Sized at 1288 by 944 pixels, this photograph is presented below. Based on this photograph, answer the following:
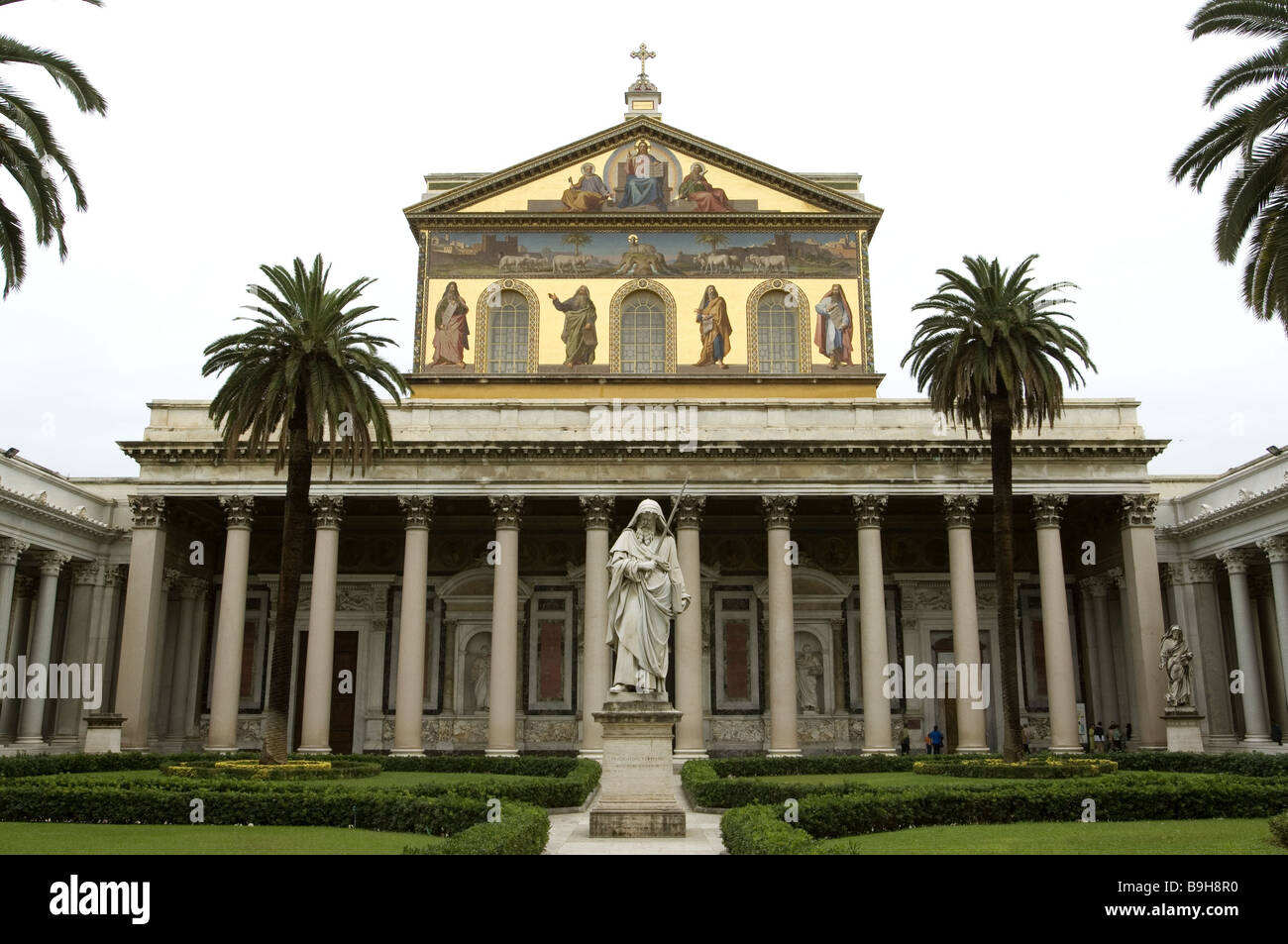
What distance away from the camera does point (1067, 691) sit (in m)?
31.8

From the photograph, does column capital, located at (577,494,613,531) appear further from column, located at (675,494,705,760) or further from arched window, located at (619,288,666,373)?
arched window, located at (619,288,666,373)

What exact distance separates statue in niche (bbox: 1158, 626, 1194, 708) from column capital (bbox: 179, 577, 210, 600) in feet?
105

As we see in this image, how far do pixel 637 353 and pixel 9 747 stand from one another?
2404cm

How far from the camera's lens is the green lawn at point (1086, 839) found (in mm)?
13453

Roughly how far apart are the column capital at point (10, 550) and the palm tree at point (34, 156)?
15.1 metres

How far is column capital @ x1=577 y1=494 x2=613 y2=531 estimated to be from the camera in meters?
33.3

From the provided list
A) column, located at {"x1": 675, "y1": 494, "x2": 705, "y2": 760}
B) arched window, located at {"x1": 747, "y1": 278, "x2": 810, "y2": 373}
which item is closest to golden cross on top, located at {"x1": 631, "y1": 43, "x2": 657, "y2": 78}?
arched window, located at {"x1": 747, "y1": 278, "x2": 810, "y2": 373}

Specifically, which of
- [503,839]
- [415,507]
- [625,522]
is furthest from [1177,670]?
[503,839]

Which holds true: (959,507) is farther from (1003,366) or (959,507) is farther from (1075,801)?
(1075,801)

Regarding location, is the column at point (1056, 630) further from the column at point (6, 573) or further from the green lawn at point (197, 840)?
the column at point (6, 573)

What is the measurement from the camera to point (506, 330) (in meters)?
39.6

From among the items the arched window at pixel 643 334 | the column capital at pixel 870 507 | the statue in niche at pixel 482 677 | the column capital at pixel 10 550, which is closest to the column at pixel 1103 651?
the column capital at pixel 870 507
